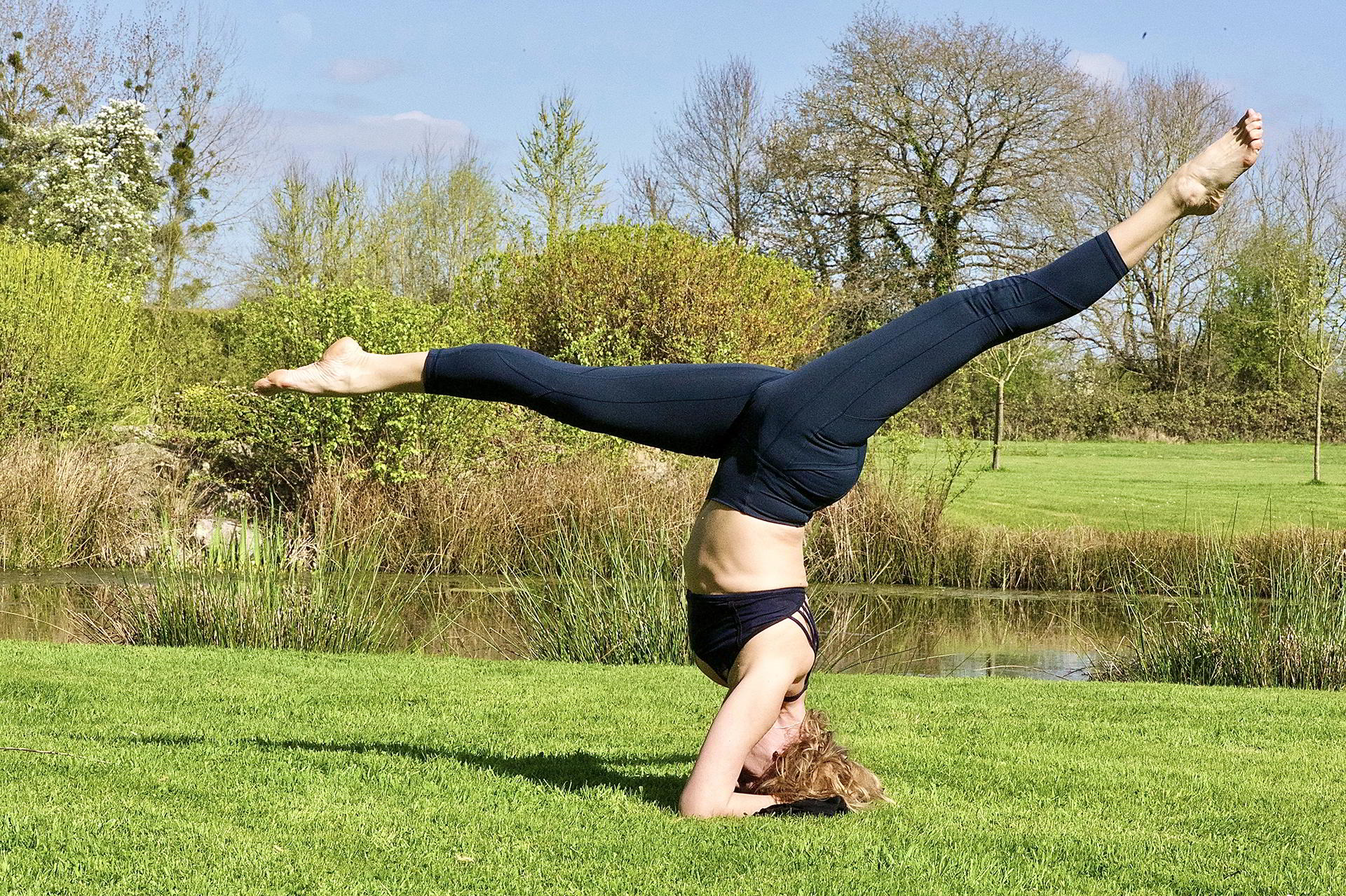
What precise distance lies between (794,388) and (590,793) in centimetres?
134

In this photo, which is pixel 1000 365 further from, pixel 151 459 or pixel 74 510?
pixel 74 510

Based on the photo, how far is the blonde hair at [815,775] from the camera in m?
3.61

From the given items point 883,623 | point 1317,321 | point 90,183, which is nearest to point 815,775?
point 883,623

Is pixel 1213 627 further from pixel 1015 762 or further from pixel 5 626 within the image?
pixel 5 626

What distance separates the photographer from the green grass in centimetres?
301

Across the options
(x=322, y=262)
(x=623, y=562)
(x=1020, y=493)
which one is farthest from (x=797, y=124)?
(x=623, y=562)

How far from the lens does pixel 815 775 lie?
3619 mm

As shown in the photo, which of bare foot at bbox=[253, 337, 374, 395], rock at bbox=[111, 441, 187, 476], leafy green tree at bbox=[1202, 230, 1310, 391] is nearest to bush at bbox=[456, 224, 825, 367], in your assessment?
rock at bbox=[111, 441, 187, 476]

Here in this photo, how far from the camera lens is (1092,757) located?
463 cm

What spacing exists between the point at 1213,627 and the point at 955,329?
5117 mm

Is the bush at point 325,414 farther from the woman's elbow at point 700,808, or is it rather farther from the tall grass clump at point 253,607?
the woman's elbow at point 700,808

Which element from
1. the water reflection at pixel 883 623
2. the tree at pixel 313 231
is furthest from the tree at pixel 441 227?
the water reflection at pixel 883 623

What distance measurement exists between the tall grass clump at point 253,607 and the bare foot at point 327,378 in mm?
4348

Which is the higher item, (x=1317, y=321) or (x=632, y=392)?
(x=1317, y=321)
